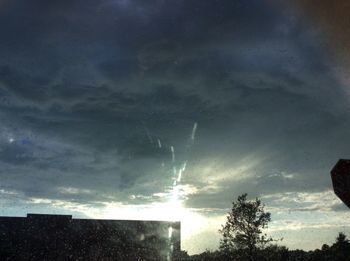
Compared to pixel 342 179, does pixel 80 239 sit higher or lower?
higher

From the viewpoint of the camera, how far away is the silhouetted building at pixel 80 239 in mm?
44625

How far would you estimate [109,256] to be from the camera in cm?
4606

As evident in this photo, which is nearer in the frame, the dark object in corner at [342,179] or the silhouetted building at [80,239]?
the dark object in corner at [342,179]

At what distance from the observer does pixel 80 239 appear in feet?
151

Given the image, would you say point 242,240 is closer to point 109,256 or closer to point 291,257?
point 291,257

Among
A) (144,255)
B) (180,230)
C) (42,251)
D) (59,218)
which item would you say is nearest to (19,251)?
(42,251)

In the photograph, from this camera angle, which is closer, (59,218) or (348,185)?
(348,185)

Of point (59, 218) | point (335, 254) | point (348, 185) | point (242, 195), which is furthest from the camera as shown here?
point (242, 195)

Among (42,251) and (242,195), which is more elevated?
(242,195)

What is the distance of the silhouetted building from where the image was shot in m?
44.6

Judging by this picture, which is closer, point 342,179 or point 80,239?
point 342,179

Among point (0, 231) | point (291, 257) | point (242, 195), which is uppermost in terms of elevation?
point (242, 195)

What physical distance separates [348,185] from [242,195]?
44.2m

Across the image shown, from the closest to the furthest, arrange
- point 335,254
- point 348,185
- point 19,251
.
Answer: point 348,185 < point 335,254 < point 19,251
